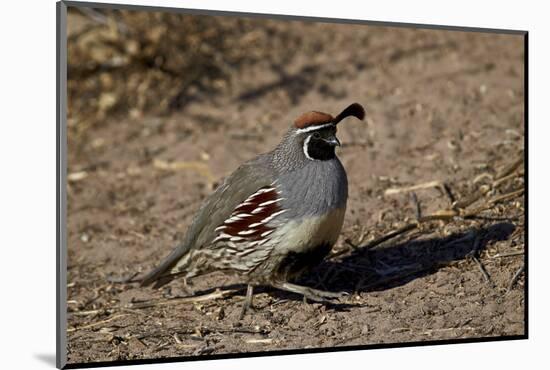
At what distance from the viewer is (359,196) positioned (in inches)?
238

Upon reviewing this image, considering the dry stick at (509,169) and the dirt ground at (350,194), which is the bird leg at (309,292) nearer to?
the dirt ground at (350,194)

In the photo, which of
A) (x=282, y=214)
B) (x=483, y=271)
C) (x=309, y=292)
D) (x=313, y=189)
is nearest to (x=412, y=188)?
(x=483, y=271)

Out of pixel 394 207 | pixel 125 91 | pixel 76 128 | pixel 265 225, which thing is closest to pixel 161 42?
pixel 125 91

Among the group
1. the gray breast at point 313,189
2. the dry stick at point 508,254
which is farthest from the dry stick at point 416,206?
the gray breast at point 313,189

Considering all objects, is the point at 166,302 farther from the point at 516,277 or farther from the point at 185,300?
the point at 516,277

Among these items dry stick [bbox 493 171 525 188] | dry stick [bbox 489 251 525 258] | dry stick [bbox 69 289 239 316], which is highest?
dry stick [bbox 493 171 525 188]

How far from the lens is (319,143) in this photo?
185 inches

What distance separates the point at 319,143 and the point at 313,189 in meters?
0.28

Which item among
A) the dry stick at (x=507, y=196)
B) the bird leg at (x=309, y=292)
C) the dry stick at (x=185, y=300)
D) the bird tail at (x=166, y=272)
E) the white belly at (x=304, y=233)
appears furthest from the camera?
the dry stick at (x=507, y=196)

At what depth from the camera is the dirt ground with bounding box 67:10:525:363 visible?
490 centimetres

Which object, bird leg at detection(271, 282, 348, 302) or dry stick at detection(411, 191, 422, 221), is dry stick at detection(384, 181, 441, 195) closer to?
dry stick at detection(411, 191, 422, 221)

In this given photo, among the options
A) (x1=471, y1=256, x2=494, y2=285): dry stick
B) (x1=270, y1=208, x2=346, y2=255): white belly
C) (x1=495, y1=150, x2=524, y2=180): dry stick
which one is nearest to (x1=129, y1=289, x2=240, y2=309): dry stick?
(x1=270, y1=208, x2=346, y2=255): white belly

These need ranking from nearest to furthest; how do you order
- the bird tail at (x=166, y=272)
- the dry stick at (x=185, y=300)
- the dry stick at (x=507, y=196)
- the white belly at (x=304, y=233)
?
1. the white belly at (x=304, y=233)
2. the bird tail at (x=166, y=272)
3. the dry stick at (x=185, y=300)
4. the dry stick at (x=507, y=196)

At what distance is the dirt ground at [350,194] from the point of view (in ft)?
16.1
